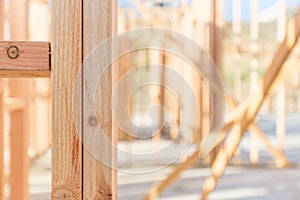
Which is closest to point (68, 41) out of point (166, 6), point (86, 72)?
point (86, 72)

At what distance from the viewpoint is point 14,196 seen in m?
1.73

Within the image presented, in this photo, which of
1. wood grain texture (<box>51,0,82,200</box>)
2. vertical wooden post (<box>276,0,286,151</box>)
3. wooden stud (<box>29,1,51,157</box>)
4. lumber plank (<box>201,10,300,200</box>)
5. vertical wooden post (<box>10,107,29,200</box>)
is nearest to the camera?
wood grain texture (<box>51,0,82,200</box>)

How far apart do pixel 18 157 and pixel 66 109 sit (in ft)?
4.21

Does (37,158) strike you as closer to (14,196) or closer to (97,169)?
(14,196)

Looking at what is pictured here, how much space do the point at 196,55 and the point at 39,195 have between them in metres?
1.74

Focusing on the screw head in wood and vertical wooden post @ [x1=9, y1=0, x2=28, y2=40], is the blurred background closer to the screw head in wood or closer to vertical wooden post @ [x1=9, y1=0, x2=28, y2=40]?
vertical wooden post @ [x1=9, y1=0, x2=28, y2=40]

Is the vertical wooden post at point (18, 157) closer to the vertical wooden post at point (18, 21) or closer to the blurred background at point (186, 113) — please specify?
the blurred background at point (186, 113)

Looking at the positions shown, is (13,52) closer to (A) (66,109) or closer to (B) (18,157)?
(A) (66,109)

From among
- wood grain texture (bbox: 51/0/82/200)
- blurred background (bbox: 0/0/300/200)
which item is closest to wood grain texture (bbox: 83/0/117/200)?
wood grain texture (bbox: 51/0/82/200)

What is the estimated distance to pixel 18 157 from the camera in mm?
1692

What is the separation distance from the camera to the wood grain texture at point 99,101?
1.62 ft

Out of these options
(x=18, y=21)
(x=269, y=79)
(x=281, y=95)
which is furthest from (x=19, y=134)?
(x=281, y=95)

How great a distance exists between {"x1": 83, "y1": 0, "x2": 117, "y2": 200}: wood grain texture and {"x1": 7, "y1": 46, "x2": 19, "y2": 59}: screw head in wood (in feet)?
0.25

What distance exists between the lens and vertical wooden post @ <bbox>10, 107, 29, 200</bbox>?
168cm
